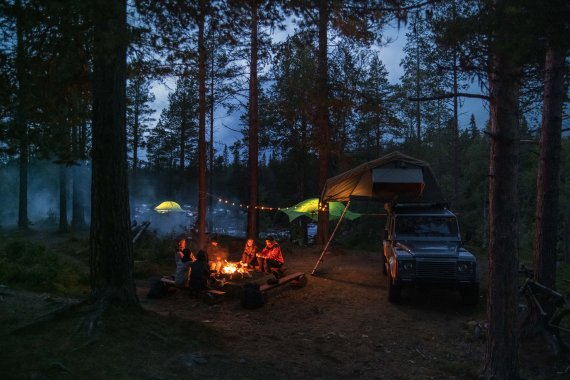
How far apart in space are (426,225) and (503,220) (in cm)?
607

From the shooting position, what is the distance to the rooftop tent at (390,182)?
1203 cm

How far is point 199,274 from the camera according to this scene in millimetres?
10500

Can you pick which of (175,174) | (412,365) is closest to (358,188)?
(412,365)

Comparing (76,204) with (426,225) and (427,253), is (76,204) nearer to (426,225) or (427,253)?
(426,225)

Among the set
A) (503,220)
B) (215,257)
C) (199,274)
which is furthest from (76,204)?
(503,220)

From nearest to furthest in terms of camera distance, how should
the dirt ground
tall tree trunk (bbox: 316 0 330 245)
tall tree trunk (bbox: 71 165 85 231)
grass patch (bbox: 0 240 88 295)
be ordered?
the dirt ground < grass patch (bbox: 0 240 88 295) < tall tree trunk (bbox: 316 0 330 245) < tall tree trunk (bbox: 71 165 85 231)

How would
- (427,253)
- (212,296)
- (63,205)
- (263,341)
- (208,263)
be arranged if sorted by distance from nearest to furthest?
(263,341), (427,253), (212,296), (208,263), (63,205)

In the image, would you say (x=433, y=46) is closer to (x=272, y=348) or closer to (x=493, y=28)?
(x=493, y=28)

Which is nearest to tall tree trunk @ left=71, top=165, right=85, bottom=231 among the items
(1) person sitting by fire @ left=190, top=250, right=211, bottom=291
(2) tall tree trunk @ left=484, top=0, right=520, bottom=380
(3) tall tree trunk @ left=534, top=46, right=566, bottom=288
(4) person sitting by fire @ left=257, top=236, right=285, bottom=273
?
(4) person sitting by fire @ left=257, top=236, right=285, bottom=273

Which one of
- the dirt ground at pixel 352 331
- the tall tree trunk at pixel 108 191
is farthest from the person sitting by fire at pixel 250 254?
the tall tree trunk at pixel 108 191

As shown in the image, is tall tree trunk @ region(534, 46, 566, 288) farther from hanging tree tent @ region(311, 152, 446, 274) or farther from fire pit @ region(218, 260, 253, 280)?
fire pit @ region(218, 260, 253, 280)

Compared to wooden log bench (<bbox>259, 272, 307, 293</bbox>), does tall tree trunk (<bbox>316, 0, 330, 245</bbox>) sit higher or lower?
higher

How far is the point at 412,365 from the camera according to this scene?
670 centimetres

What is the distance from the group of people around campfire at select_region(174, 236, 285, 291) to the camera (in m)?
10.5
